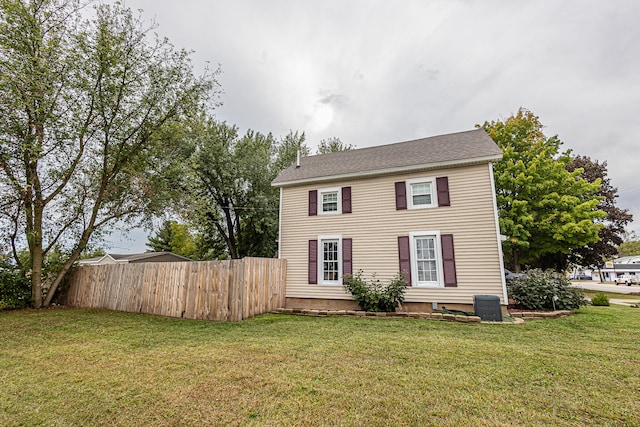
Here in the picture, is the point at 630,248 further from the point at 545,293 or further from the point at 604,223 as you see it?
the point at 545,293

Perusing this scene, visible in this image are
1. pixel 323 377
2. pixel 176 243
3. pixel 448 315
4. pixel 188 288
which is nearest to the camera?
pixel 323 377

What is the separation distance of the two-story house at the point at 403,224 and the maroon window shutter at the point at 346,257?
0.04 metres

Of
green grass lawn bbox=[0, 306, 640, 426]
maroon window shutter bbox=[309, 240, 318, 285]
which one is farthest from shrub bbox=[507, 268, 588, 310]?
maroon window shutter bbox=[309, 240, 318, 285]

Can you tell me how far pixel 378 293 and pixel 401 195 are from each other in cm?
355

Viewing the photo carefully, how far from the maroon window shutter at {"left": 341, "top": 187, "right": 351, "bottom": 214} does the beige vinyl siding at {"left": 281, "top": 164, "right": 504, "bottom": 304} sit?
0.16 meters

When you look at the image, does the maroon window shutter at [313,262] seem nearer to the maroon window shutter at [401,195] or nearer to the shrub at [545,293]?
the maroon window shutter at [401,195]

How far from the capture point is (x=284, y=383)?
3289 millimetres

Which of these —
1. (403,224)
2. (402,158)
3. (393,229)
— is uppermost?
(402,158)

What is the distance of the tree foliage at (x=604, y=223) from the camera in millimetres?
16859

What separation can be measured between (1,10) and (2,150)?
406 cm

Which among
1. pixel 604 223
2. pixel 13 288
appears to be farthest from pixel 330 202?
pixel 604 223

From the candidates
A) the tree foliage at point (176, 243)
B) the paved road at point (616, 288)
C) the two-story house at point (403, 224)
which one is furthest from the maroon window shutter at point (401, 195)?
the tree foliage at point (176, 243)

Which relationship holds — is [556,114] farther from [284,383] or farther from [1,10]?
[1,10]

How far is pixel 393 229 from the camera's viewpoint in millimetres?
9641
